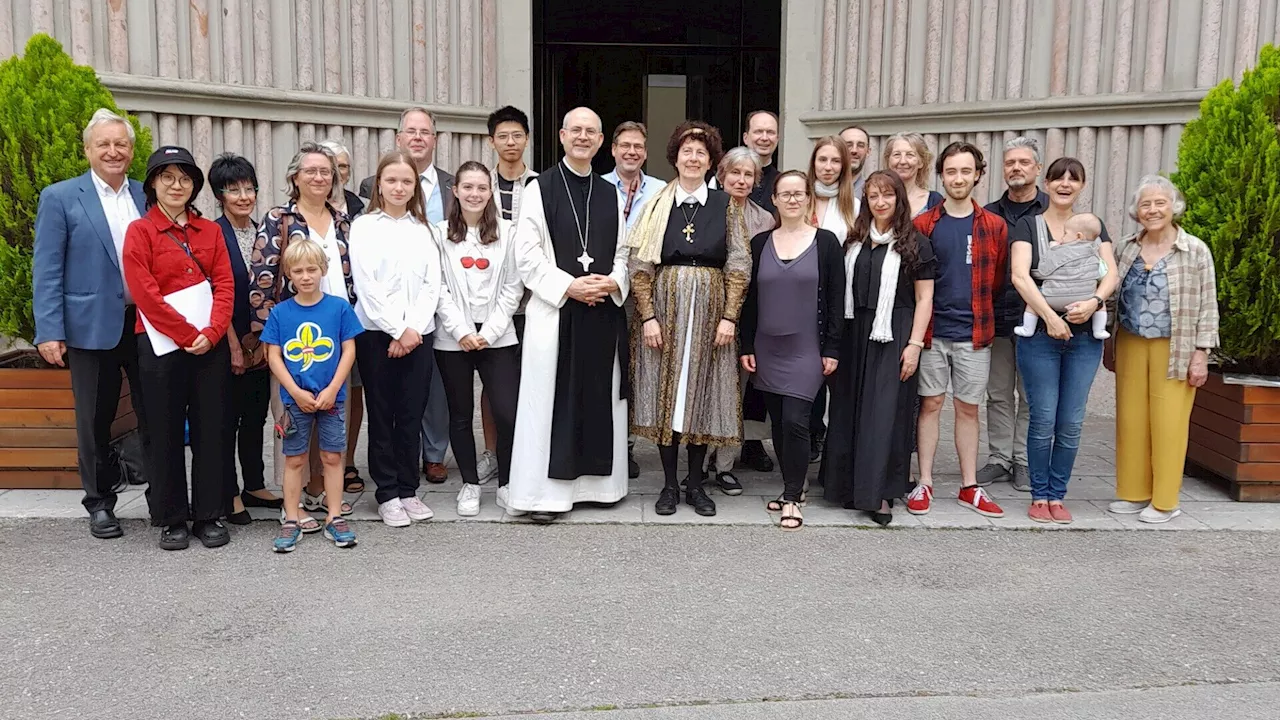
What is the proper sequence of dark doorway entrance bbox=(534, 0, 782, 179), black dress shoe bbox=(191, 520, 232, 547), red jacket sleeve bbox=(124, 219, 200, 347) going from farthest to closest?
1. dark doorway entrance bbox=(534, 0, 782, 179)
2. black dress shoe bbox=(191, 520, 232, 547)
3. red jacket sleeve bbox=(124, 219, 200, 347)

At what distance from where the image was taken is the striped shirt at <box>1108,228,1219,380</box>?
521 centimetres

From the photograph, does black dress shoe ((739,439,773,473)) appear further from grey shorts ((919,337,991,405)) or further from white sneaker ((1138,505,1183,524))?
white sneaker ((1138,505,1183,524))

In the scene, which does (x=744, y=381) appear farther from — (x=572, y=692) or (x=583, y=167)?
(x=572, y=692)

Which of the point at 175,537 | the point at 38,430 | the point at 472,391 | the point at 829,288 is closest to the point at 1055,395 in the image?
the point at 829,288

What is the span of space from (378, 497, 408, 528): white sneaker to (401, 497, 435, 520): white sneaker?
Result: 0.13 ft

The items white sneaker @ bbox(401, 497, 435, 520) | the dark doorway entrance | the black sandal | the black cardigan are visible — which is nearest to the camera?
the black cardigan

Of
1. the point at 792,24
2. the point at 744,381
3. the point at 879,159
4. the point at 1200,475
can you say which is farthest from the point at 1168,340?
the point at 792,24

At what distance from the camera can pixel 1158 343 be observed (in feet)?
17.5

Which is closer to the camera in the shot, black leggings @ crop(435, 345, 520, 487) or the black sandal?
black leggings @ crop(435, 345, 520, 487)

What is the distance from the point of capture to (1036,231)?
17.4 feet

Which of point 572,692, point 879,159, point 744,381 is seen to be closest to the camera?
point 572,692

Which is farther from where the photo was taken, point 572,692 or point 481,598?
point 481,598

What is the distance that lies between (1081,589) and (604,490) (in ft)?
7.63

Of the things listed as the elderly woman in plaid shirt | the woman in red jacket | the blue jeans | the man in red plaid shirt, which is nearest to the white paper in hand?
the woman in red jacket
